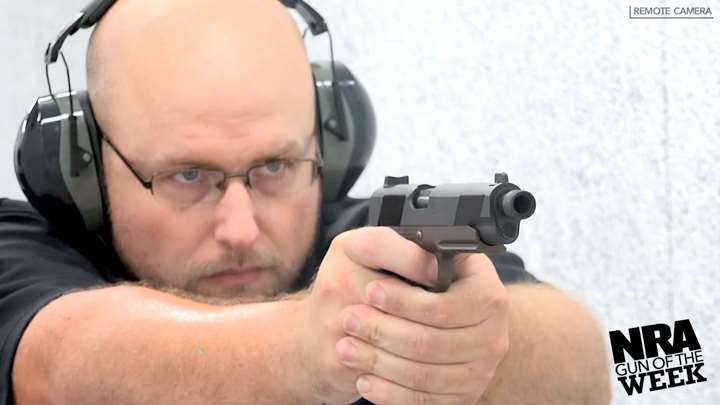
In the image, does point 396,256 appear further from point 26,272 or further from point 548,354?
point 26,272

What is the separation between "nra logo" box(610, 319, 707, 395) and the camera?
160 cm

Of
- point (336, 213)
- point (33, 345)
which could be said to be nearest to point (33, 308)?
point (33, 345)

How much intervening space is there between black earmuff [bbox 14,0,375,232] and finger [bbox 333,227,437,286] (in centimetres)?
65

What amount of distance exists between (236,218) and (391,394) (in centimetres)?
57

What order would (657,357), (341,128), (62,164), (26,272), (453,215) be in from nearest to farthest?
(453,215) < (26,272) < (62,164) < (341,128) < (657,357)

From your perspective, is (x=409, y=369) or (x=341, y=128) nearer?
(x=409, y=369)

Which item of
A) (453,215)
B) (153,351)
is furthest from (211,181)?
(453,215)

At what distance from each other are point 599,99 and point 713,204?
0.25 m

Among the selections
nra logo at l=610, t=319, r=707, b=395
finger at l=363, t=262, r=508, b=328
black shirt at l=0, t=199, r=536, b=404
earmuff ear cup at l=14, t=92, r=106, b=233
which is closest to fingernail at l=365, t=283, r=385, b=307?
finger at l=363, t=262, r=508, b=328

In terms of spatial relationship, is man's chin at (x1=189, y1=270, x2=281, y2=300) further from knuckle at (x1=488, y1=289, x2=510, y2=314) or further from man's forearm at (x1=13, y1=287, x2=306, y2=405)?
knuckle at (x1=488, y1=289, x2=510, y2=314)

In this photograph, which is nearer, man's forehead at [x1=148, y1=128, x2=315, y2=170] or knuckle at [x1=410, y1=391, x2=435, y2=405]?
knuckle at [x1=410, y1=391, x2=435, y2=405]

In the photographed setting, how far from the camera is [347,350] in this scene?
30.4 inches

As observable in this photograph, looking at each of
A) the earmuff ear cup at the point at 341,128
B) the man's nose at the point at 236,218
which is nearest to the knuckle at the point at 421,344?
the man's nose at the point at 236,218

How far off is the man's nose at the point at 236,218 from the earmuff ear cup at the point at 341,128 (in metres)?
0.16
